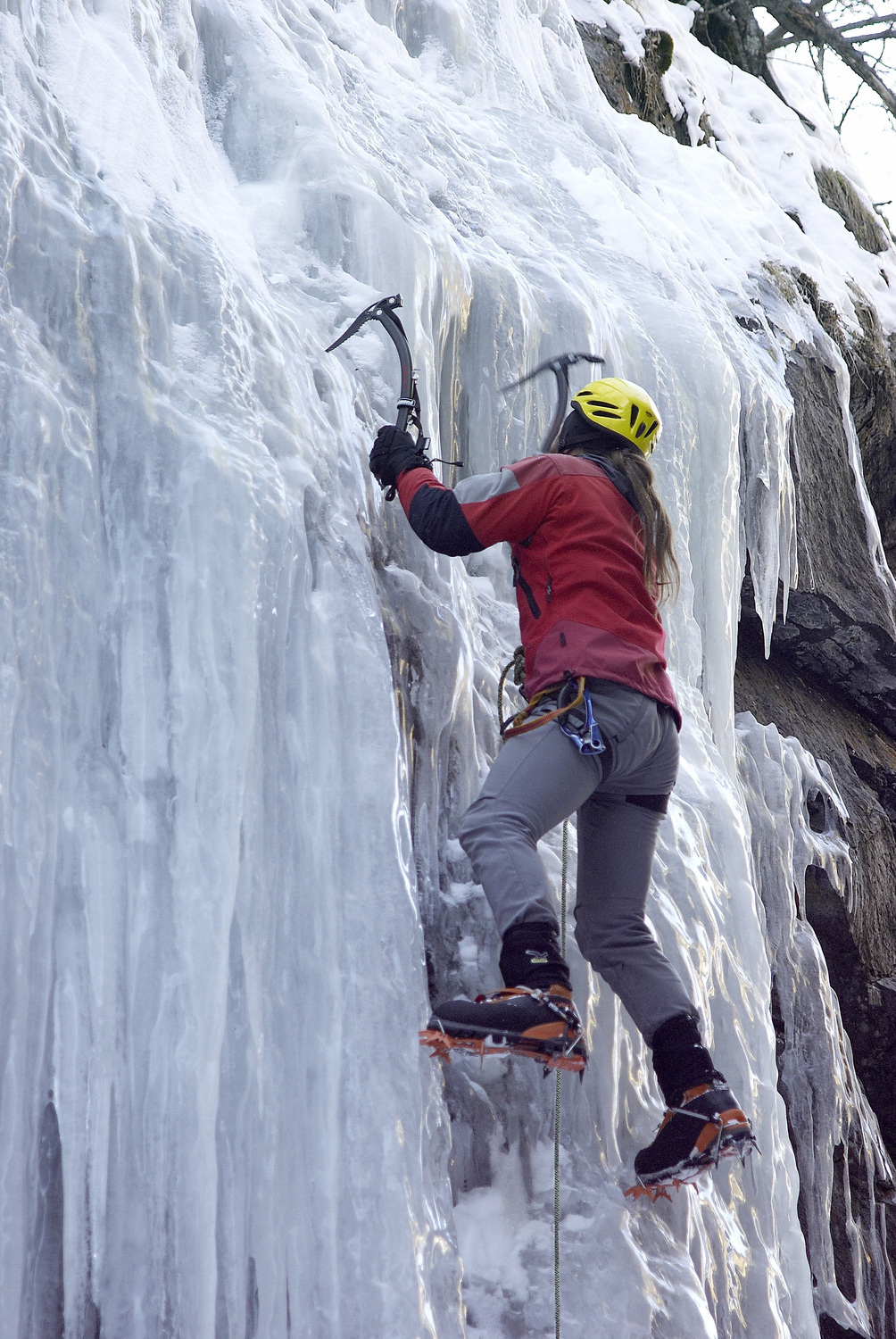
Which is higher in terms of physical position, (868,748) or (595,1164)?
(868,748)

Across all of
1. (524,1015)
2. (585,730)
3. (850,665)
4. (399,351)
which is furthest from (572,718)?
(850,665)

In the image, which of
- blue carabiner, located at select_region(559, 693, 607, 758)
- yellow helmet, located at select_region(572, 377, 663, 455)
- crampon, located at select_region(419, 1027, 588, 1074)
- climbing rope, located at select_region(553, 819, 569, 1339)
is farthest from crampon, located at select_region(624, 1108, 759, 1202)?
yellow helmet, located at select_region(572, 377, 663, 455)

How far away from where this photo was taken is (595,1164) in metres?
2.38

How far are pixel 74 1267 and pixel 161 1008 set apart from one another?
40cm

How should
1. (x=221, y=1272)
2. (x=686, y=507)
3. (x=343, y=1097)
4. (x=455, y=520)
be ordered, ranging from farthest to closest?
(x=686, y=507)
(x=455, y=520)
(x=343, y=1097)
(x=221, y=1272)

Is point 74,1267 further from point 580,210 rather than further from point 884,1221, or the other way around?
point 580,210

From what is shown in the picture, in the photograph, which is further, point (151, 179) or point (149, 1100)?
point (151, 179)

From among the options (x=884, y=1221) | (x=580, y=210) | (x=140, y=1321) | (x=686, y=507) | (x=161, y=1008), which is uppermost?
(x=580, y=210)

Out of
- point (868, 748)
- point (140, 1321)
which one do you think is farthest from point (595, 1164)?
point (868, 748)

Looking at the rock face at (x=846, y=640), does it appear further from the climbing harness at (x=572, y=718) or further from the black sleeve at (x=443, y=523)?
the black sleeve at (x=443, y=523)

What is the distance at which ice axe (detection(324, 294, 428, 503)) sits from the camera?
2.54 meters

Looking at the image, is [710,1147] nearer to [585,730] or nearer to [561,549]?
[585,730]

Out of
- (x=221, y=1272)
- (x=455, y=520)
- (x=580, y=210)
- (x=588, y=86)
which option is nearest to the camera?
(x=221, y=1272)

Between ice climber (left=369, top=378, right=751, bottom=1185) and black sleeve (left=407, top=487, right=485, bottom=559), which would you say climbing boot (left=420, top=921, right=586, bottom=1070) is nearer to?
ice climber (left=369, top=378, right=751, bottom=1185)
